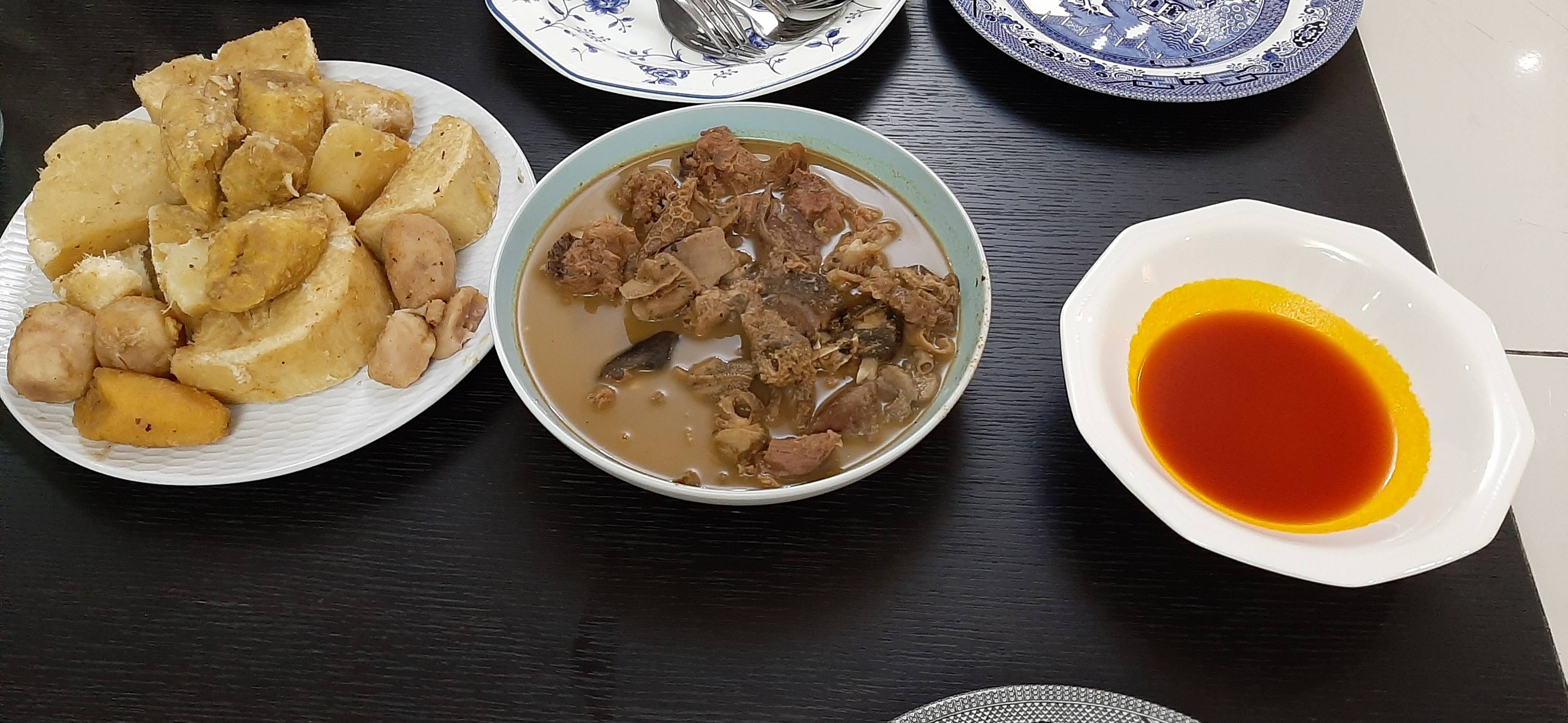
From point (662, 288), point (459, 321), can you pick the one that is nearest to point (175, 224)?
point (459, 321)

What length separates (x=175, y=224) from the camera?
60.4 inches

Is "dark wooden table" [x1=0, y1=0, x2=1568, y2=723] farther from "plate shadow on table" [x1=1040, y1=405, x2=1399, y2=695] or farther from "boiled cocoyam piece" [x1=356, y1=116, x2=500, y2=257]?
"boiled cocoyam piece" [x1=356, y1=116, x2=500, y2=257]

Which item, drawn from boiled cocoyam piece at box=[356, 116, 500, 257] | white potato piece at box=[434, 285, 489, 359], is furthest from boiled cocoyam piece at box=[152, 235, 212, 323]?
white potato piece at box=[434, 285, 489, 359]

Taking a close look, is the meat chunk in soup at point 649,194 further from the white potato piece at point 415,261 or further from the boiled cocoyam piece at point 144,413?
the boiled cocoyam piece at point 144,413

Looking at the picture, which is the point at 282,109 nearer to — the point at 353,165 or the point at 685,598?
the point at 353,165

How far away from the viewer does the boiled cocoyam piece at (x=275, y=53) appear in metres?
1.78

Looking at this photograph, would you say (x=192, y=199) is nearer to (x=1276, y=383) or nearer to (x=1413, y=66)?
(x=1276, y=383)

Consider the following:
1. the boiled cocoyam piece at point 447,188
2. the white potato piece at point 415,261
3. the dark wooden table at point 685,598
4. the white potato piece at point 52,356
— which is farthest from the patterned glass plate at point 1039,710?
the white potato piece at point 52,356

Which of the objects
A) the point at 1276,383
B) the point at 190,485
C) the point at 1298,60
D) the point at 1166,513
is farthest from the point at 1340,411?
the point at 190,485

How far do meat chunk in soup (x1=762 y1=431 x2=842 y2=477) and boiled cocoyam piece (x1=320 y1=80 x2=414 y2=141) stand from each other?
3.26 feet

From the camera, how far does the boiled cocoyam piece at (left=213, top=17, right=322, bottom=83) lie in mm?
1776

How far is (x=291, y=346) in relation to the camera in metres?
1.42

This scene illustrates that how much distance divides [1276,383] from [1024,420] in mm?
395

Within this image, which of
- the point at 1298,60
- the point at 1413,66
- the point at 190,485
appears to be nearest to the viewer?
the point at 190,485
